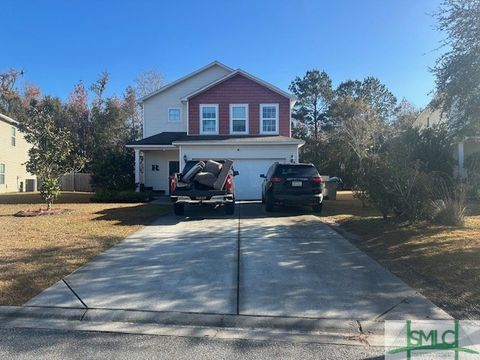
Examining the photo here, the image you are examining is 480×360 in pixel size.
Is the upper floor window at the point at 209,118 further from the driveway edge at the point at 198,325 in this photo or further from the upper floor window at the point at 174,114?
the driveway edge at the point at 198,325

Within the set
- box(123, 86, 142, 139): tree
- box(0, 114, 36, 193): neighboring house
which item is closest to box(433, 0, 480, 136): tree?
box(0, 114, 36, 193): neighboring house

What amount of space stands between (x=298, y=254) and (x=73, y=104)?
40.5m

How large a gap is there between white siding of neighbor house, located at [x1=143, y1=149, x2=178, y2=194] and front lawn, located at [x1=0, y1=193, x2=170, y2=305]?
36.6 ft

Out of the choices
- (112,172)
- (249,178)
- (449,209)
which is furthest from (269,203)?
(112,172)

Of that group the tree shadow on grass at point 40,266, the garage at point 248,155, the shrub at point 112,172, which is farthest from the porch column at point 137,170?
the tree shadow on grass at point 40,266

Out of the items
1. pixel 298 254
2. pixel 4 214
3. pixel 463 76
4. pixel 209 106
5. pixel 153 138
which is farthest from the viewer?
pixel 153 138

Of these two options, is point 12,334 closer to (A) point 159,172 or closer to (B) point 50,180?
(B) point 50,180

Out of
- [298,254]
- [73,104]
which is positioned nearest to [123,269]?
[298,254]

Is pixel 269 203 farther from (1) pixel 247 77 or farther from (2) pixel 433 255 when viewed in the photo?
(1) pixel 247 77

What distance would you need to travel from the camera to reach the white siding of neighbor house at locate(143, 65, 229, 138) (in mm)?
27172

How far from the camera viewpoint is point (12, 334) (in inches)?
181

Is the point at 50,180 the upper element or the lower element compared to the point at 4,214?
upper

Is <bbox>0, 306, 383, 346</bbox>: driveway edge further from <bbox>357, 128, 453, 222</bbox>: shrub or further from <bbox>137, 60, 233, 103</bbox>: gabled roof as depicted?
<bbox>137, 60, 233, 103</bbox>: gabled roof

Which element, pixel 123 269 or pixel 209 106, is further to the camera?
pixel 209 106
